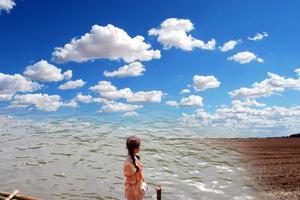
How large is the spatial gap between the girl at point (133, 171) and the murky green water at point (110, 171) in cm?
553

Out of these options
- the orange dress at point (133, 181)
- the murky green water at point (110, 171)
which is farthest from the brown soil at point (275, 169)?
the orange dress at point (133, 181)

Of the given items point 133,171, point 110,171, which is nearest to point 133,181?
point 133,171

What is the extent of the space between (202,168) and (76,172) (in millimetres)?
6041

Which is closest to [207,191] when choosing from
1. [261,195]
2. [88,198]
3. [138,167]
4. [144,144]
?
[261,195]

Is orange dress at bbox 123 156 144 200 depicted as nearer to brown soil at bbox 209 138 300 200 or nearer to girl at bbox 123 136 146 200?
girl at bbox 123 136 146 200

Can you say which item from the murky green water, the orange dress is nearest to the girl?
the orange dress

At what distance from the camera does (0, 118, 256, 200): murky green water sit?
1527 centimetres

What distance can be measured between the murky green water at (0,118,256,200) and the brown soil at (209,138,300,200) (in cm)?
57

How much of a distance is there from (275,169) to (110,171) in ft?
25.0

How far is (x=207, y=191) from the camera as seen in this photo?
50.7ft

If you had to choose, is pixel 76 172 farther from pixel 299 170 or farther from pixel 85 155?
pixel 299 170

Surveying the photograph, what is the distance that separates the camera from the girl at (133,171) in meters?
8.60

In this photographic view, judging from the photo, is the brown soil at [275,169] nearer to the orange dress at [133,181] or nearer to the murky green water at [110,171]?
the murky green water at [110,171]

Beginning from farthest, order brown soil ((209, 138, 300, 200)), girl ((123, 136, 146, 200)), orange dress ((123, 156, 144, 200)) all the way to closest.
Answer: brown soil ((209, 138, 300, 200))
orange dress ((123, 156, 144, 200))
girl ((123, 136, 146, 200))
